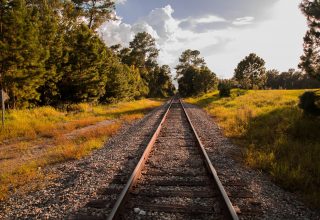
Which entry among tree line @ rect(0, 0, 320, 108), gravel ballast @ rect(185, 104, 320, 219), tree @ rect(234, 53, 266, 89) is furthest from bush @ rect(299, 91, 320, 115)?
tree @ rect(234, 53, 266, 89)

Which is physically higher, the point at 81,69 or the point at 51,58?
the point at 51,58

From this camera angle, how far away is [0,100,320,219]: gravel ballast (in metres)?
4.50

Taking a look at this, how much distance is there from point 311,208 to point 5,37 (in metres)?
18.5

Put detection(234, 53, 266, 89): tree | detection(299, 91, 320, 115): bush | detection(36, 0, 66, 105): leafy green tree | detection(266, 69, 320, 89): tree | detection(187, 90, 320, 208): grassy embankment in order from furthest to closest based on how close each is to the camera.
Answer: detection(266, 69, 320, 89): tree
detection(234, 53, 266, 89): tree
detection(36, 0, 66, 105): leafy green tree
detection(299, 91, 320, 115): bush
detection(187, 90, 320, 208): grassy embankment

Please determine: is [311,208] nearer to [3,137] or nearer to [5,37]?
[3,137]

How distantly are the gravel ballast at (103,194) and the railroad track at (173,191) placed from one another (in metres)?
0.29

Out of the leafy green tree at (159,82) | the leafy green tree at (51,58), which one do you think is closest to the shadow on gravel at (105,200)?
the leafy green tree at (51,58)

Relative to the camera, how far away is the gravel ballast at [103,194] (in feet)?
14.8

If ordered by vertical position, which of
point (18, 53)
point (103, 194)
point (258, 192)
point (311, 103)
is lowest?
point (258, 192)

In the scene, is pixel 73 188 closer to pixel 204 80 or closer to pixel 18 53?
pixel 18 53

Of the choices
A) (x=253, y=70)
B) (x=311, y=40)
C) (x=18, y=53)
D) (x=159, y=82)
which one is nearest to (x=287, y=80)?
(x=253, y=70)

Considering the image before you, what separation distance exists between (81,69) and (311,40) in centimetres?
2783

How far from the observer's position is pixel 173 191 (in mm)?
5160

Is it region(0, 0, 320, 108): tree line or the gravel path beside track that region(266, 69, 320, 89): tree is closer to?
region(0, 0, 320, 108): tree line
